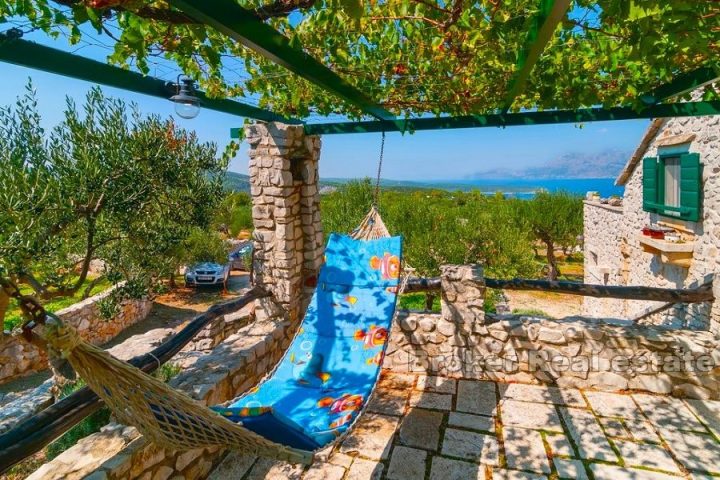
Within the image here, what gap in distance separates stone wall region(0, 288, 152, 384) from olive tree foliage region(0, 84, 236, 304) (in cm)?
114

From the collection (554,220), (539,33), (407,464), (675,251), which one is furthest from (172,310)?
(554,220)

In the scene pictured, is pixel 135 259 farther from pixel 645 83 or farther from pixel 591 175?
pixel 591 175

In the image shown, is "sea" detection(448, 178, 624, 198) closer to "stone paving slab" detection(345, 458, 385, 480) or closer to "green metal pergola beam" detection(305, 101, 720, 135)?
"green metal pergola beam" detection(305, 101, 720, 135)

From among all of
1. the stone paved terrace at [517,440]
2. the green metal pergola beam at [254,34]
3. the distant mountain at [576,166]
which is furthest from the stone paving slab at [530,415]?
the distant mountain at [576,166]

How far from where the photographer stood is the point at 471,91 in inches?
123

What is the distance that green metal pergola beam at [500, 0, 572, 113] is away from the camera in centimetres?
138

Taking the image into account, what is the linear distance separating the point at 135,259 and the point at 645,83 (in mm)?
5428

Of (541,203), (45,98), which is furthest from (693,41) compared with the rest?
(541,203)

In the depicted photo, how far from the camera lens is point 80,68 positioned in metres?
2.11

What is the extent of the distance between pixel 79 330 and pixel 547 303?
12.6 metres

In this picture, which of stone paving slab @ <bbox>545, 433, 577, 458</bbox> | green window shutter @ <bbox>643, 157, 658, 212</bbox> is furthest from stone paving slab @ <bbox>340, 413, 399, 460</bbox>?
green window shutter @ <bbox>643, 157, 658, 212</bbox>

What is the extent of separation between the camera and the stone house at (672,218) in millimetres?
4758

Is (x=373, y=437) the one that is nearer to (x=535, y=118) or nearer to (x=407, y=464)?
(x=407, y=464)

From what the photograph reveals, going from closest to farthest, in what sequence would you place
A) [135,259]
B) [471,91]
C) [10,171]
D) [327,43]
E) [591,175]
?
[327,43]
[471,91]
[10,171]
[135,259]
[591,175]
